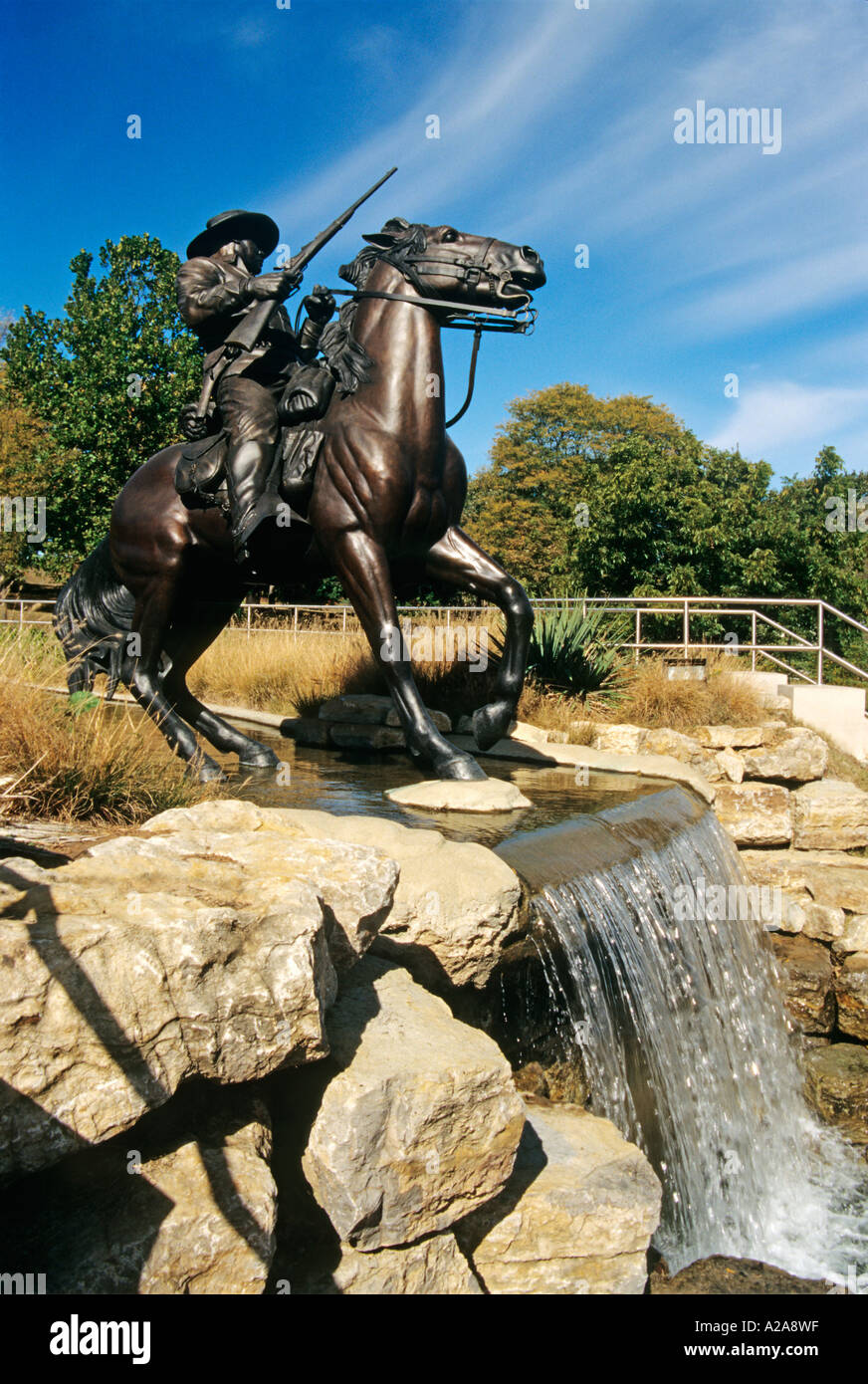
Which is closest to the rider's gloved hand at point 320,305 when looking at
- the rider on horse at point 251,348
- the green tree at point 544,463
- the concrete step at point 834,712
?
the rider on horse at point 251,348

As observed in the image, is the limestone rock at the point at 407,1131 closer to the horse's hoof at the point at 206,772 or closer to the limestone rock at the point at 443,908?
the limestone rock at the point at 443,908

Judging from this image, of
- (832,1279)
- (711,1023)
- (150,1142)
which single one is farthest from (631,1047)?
(150,1142)

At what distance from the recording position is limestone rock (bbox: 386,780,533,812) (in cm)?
501

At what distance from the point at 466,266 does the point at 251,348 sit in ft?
4.28

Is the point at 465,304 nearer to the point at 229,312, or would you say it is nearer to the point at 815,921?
the point at 229,312

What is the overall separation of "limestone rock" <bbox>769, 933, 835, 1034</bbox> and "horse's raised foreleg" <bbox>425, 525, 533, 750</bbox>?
2946 millimetres

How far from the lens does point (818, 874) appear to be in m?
8.22

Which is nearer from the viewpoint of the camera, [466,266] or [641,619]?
[466,266]

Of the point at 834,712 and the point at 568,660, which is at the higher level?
the point at 568,660

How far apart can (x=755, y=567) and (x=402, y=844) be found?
24.5 metres

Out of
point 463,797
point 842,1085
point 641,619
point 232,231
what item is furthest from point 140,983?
point 641,619

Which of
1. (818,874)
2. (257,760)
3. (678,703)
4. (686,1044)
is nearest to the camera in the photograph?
(686,1044)

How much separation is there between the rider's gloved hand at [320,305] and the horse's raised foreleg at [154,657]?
1.75 meters

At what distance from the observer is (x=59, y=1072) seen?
1.99 m
